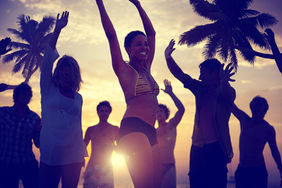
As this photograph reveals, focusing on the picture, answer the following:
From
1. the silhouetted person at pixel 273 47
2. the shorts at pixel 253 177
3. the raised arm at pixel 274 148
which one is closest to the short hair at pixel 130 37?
the shorts at pixel 253 177

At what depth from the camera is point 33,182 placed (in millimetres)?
4703

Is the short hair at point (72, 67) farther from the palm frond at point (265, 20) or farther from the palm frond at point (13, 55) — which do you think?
the palm frond at point (13, 55)

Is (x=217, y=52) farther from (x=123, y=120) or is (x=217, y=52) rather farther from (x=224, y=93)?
(x=123, y=120)

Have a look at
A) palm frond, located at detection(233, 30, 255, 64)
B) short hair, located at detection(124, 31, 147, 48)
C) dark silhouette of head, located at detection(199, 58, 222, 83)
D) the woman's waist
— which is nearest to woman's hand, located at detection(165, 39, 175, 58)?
dark silhouette of head, located at detection(199, 58, 222, 83)

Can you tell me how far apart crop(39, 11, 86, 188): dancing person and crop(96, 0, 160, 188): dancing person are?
938 millimetres

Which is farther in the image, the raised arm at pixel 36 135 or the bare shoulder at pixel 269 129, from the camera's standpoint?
the bare shoulder at pixel 269 129

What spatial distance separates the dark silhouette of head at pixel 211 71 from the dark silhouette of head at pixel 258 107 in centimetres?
188

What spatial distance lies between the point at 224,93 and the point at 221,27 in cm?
2447

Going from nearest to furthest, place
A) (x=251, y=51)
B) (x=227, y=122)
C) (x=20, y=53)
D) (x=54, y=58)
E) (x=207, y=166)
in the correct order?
(x=54, y=58) < (x=207, y=166) < (x=227, y=122) < (x=251, y=51) < (x=20, y=53)

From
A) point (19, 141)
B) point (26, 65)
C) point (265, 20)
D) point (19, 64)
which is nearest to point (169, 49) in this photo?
point (19, 141)

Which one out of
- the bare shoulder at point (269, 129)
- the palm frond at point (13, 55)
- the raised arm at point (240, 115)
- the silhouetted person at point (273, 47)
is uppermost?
the palm frond at point (13, 55)

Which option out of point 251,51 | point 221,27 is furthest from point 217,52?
point 251,51

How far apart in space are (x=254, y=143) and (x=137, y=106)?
3866 millimetres

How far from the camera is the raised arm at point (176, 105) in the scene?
642 centimetres
